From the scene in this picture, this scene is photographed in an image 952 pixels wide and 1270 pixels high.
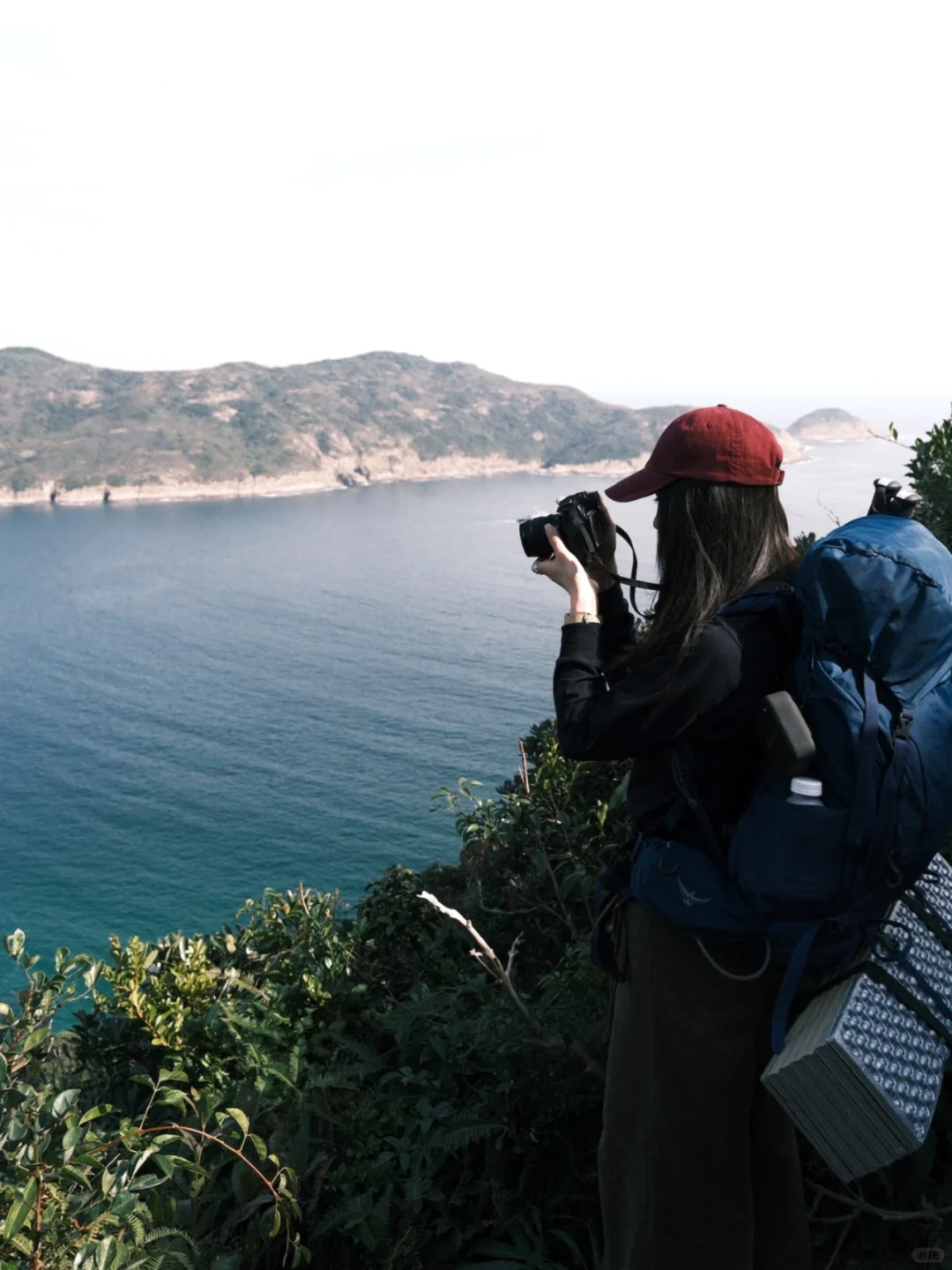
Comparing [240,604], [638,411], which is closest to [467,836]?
[240,604]

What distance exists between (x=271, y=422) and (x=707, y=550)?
496 ft

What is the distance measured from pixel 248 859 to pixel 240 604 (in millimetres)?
38428

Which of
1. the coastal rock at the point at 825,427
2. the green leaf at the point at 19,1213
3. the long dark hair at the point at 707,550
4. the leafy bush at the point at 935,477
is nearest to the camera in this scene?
the long dark hair at the point at 707,550

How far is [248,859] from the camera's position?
115ft

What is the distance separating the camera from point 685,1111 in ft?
6.56

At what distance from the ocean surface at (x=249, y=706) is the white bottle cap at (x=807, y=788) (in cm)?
1353

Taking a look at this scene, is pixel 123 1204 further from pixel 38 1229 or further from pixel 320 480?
pixel 320 480

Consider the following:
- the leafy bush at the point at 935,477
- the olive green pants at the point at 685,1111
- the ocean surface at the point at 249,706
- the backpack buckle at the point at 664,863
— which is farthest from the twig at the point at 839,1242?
the ocean surface at the point at 249,706

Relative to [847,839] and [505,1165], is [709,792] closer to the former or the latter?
[847,839]

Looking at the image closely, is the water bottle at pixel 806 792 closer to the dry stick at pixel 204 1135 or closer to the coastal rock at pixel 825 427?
the dry stick at pixel 204 1135

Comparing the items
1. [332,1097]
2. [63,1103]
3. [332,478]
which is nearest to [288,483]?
[332,478]

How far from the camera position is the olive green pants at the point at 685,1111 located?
6.47 feet

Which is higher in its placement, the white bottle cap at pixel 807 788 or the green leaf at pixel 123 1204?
the white bottle cap at pixel 807 788

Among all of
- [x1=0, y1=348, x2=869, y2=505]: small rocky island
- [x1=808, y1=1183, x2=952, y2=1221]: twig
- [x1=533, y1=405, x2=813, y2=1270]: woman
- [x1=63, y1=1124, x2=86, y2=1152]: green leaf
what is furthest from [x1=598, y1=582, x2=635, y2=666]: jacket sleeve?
[x1=0, y1=348, x2=869, y2=505]: small rocky island
